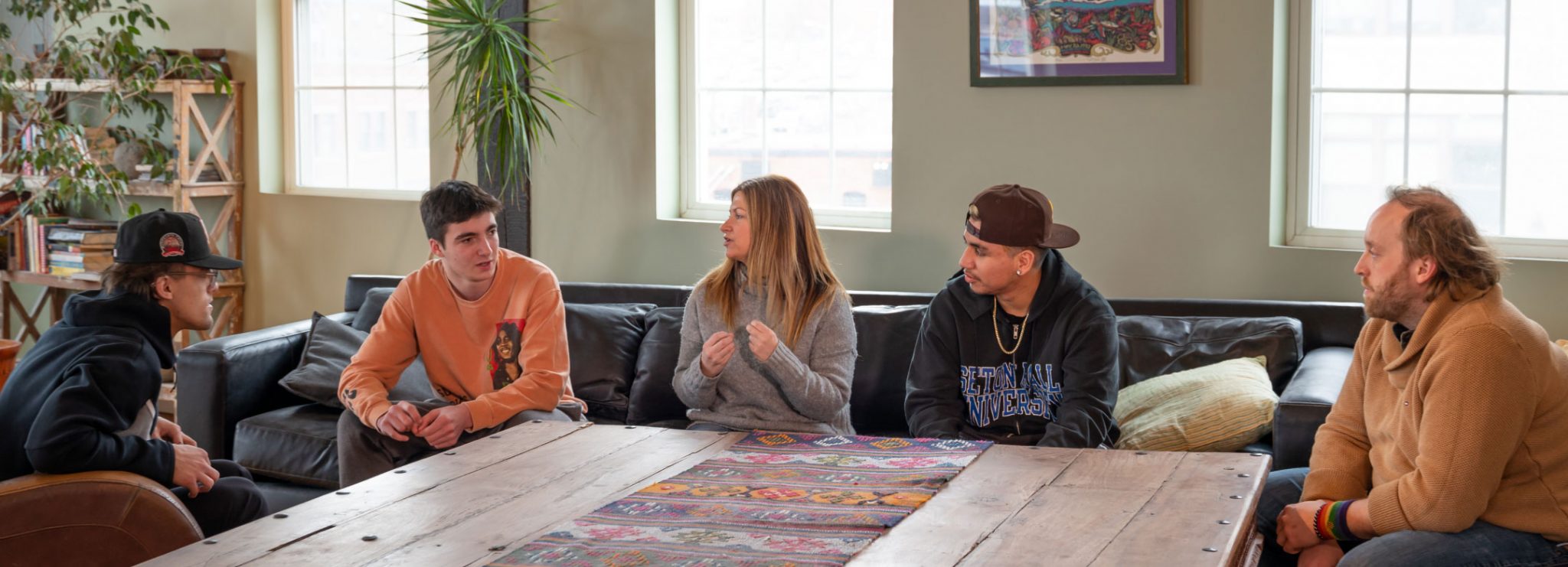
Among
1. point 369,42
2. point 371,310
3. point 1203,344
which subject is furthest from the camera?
point 369,42

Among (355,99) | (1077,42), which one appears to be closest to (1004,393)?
(1077,42)

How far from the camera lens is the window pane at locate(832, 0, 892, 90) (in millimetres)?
4648

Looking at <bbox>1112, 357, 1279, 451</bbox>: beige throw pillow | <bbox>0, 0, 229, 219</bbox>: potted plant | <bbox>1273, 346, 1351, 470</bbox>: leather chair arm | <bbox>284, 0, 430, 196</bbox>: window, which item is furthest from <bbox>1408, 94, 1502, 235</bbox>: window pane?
<bbox>0, 0, 229, 219</bbox>: potted plant

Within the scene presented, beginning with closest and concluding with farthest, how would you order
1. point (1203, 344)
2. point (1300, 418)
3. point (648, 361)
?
point (1300, 418)
point (1203, 344)
point (648, 361)

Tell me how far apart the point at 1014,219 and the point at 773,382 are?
2.32ft

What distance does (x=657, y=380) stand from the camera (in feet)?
13.2

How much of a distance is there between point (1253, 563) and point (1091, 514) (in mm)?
494

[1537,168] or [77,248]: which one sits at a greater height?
[1537,168]

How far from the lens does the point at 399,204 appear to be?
564cm

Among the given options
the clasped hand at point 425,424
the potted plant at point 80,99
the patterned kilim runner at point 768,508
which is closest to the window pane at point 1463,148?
the patterned kilim runner at point 768,508

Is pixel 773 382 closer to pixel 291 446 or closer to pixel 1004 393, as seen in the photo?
pixel 1004 393

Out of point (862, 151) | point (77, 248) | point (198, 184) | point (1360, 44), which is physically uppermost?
point (1360, 44)

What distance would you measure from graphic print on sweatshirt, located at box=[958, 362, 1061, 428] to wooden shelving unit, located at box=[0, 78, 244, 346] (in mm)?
3856

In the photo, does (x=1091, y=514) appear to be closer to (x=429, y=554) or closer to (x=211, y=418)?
(x=429, y=554)
